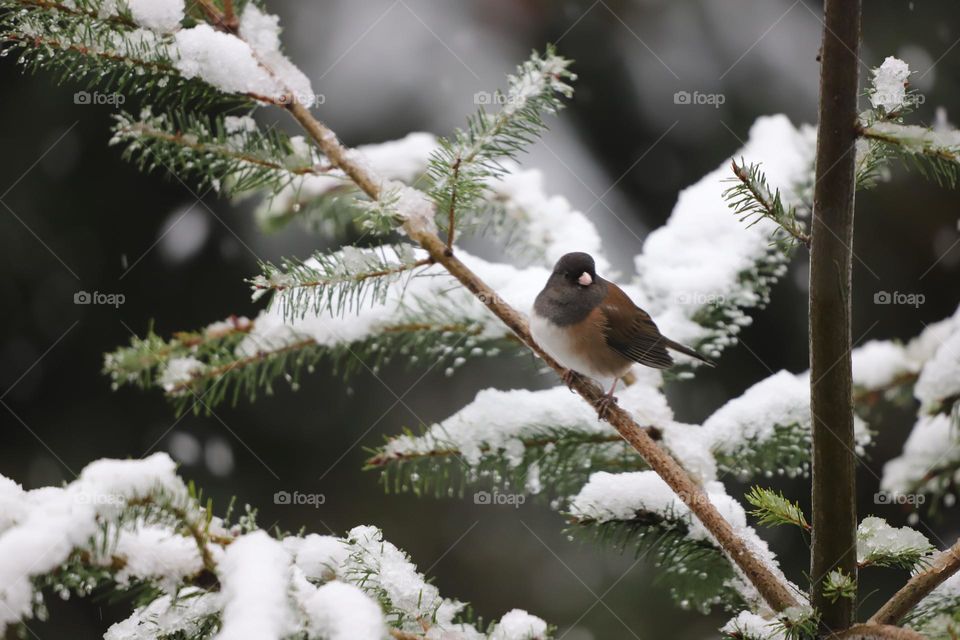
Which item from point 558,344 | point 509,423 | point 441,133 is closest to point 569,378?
point 558,344

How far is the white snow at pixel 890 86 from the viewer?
73cm

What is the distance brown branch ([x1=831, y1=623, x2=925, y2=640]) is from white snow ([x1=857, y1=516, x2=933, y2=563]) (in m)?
0.08

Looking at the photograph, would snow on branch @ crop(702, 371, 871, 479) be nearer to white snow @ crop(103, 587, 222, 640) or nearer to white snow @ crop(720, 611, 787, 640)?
white snow @ crop(720, 611, 787, 640)

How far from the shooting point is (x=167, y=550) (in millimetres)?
595

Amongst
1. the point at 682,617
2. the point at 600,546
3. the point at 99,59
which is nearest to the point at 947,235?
the point at 682,617

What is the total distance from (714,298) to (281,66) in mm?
766

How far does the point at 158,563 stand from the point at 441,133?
2042mm

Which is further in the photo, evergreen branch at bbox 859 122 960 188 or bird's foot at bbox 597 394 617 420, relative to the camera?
bird's foot at bbox 597 394 617 420

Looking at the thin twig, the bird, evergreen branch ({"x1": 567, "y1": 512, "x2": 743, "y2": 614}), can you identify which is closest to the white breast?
the bird

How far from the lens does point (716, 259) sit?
1.22 metres

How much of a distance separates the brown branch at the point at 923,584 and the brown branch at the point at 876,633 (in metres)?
0.02

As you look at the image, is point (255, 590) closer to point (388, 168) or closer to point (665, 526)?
point (665, 526)

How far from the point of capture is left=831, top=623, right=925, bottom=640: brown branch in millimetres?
646

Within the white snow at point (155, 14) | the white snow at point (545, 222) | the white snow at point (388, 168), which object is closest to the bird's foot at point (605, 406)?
the white snow at point (545, 222)
